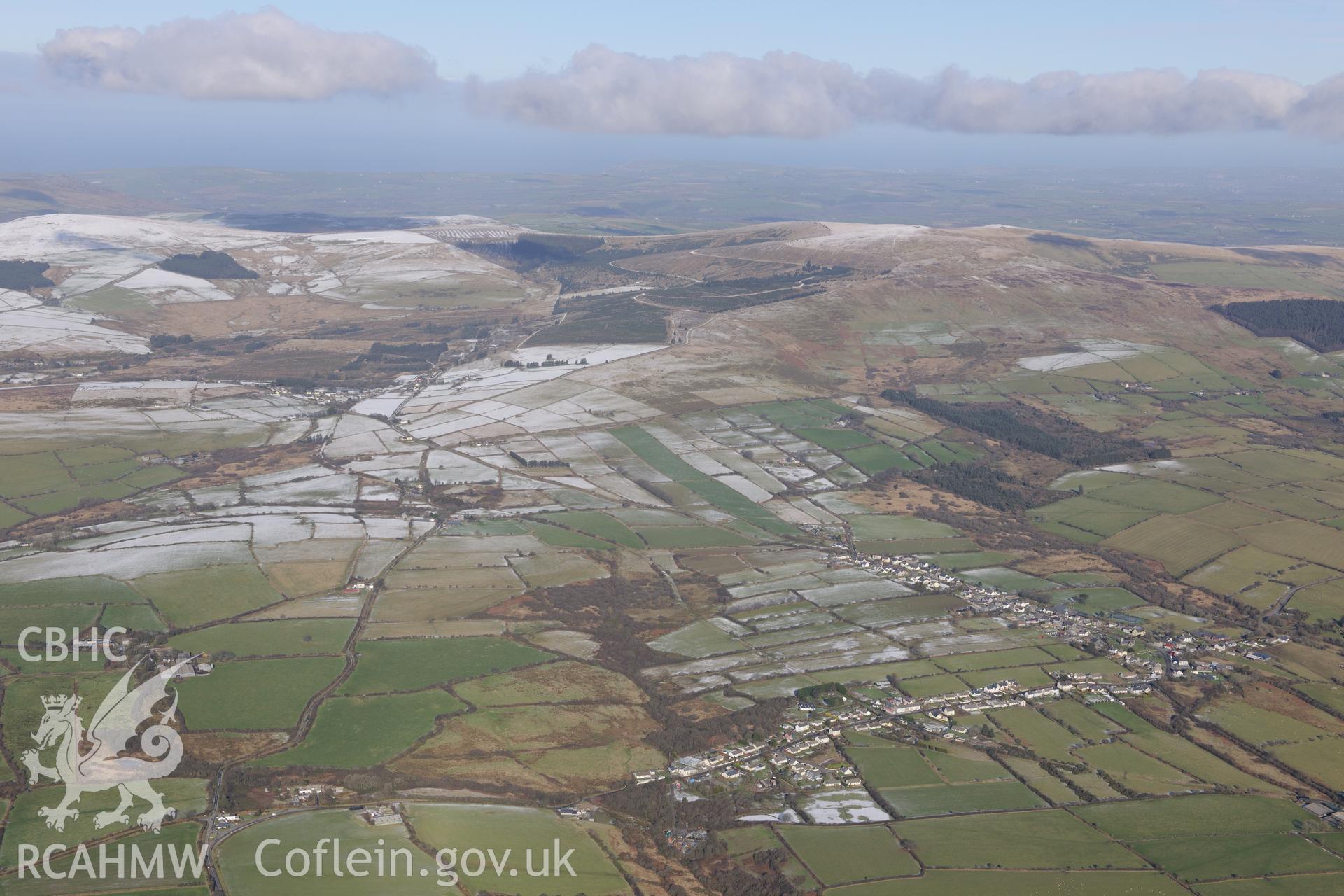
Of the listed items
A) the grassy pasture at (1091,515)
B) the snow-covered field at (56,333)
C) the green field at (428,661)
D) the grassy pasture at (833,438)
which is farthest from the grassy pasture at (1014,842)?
the snow-covered field at (56,333)

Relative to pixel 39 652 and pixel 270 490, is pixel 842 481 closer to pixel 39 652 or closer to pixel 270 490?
pixel 270 490

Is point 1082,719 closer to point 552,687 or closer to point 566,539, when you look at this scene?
point 552,687

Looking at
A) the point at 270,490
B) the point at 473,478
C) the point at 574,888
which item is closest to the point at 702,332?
the point at 473,478

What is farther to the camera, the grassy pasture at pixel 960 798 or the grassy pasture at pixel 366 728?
the grassy pasture at pixel 366 728

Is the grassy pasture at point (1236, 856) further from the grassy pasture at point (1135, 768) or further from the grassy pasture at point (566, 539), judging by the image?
the grassy pasture at point (566, 539)

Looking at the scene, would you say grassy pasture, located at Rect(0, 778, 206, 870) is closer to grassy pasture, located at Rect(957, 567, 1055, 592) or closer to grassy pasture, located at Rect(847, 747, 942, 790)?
grassy pasture, located at Rect(847, 747, 942, 790)
